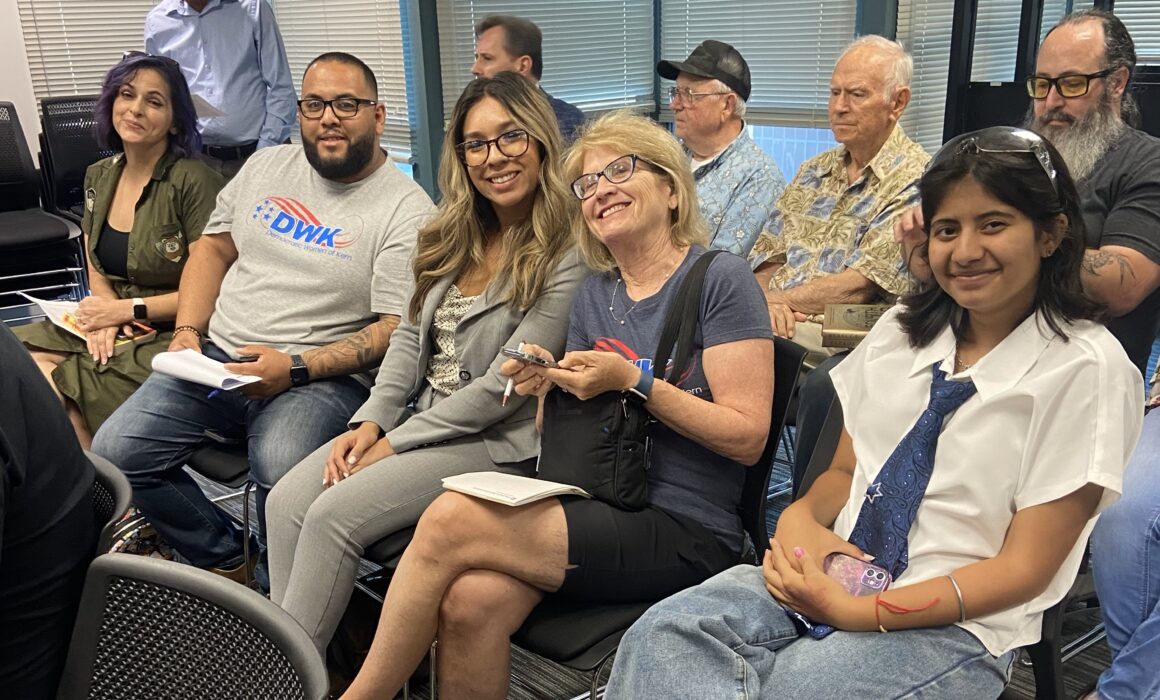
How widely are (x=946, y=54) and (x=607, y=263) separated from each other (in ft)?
10.4

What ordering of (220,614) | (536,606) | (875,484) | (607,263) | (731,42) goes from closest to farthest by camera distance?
1. (220,614)
2. (875,484)
3. (536,606)
4. (607,263)
5. (731,42)

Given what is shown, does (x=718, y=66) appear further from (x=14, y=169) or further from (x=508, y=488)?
(x=14, y=169)

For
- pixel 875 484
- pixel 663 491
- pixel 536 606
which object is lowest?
pixel 536 606

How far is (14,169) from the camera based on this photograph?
16.4ft

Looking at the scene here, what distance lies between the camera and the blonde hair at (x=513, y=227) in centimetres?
228

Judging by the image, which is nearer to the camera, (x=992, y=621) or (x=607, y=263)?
(x=992, y=621)

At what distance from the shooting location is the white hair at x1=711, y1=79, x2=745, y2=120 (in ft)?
11.3

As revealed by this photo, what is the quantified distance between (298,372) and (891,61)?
1.90 meters

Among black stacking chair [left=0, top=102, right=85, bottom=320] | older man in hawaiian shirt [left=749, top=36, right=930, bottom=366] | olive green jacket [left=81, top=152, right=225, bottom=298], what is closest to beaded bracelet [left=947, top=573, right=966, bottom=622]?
older man in hawaiian shirt [left=749, top=36, right=930, bottom=366]

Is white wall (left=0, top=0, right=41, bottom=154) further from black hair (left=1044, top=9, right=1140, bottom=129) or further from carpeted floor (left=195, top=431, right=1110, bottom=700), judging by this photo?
black hair (left=1044, top=9, right=1140, bottom=129)

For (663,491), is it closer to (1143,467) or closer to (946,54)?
(1143,467)

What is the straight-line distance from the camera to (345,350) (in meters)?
2.68

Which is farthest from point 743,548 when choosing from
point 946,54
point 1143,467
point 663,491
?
point 946,54

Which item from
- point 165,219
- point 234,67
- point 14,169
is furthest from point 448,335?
point 14,169
